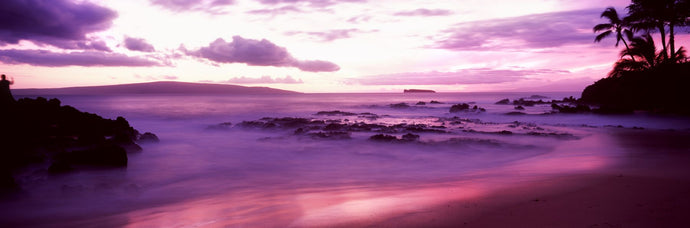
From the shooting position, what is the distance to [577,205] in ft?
13.2

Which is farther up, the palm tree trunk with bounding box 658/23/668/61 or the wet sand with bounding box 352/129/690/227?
the palm tree trunk with bounding box 658/23/668/61

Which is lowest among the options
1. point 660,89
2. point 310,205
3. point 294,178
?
point 294,178

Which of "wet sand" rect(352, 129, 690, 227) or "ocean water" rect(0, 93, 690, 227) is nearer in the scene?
"wet sand" rect(352, 129, 690, 227)

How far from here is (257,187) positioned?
737cm

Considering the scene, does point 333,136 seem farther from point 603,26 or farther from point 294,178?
point 603,26

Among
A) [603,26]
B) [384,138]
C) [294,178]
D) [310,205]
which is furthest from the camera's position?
[603,26]

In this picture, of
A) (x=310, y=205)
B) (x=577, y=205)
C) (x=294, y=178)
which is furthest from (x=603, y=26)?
(x=310, y=205)

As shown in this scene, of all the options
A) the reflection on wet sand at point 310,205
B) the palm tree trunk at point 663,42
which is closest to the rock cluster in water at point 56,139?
the reflection on wet sand at point 310,205

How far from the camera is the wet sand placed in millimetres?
3508

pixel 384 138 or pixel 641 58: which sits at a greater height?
pixel 641 58

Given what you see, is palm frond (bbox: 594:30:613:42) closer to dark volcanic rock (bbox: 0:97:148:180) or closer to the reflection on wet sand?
the reflection on wet sand

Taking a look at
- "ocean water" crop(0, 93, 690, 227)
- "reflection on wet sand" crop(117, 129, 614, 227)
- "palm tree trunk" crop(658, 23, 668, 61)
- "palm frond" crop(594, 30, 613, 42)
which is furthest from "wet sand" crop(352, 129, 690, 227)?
"palm frond" crop(594, 30, 613, 42)

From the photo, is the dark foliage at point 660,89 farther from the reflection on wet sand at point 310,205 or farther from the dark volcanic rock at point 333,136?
the dark volcanic rock at point 333,136

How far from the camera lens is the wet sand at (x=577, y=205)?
351cm
